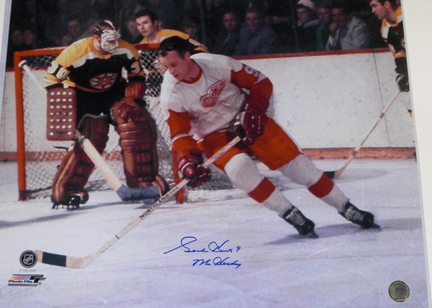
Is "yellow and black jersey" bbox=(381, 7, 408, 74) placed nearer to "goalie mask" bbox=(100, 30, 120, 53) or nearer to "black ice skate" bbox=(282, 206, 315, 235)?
"black ice skate" bbox=(282, 206, 315, 235)

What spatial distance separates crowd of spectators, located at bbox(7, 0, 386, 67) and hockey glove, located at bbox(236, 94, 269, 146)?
0.26m

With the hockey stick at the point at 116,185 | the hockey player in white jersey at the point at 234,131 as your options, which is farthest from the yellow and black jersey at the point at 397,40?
the hockey stick at the point at 116,185

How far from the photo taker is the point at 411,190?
6.14 feet

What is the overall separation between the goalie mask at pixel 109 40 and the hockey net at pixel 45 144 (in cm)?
13

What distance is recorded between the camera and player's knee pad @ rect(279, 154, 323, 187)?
1.91 m

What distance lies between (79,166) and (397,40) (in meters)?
1.62

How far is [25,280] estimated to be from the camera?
1.89 metres

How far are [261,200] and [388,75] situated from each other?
0.83 m

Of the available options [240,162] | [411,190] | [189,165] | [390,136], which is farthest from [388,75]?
[189,165]

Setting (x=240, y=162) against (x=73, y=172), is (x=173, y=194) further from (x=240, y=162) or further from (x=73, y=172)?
(x=73, y=172)
